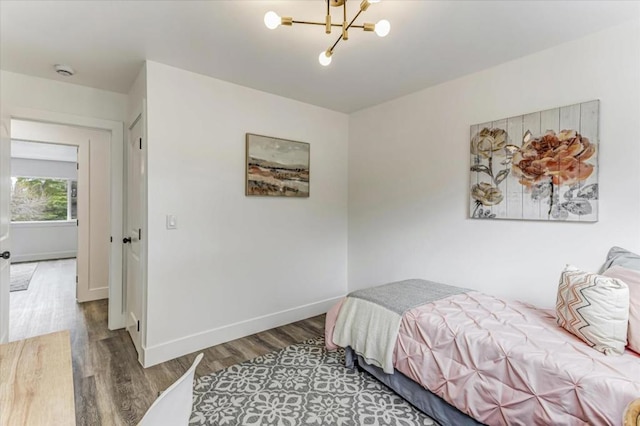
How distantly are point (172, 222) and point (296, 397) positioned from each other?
1.66 metres

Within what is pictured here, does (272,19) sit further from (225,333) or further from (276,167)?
(225,333)

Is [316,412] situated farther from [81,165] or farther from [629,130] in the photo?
[81,165]

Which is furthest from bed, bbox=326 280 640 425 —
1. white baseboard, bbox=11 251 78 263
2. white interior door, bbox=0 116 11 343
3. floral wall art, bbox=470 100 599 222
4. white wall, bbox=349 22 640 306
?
white baseboard, bbox=11 251 78 263

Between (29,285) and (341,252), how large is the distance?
16.1 ft

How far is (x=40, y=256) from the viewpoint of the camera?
22.6 ft

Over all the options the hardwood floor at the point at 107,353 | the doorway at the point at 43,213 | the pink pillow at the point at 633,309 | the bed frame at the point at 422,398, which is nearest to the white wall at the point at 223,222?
the hardwood floor at the point at 107,353

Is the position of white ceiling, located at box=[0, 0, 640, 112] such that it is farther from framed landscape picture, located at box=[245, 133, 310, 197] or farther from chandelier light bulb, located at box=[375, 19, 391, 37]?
framed landscape picture, located at box=[245, 133, 310, 197]

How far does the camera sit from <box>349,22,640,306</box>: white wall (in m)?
1.94

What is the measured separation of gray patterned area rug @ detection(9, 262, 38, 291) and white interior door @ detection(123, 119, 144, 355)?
234 centimetres

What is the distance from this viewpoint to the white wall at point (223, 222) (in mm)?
2529

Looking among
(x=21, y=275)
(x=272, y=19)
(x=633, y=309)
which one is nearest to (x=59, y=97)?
(x=272, y=19)

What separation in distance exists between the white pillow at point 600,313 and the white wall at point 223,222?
245 cm

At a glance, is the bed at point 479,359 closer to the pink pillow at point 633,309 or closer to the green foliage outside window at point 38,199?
the pink pillow at point 633,309

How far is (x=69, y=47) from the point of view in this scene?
7.22 ft
